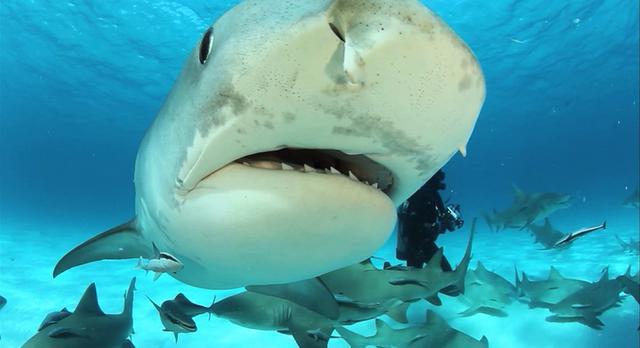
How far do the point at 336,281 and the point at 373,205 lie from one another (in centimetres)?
209

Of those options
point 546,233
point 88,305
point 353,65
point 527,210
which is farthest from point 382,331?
point 527,210

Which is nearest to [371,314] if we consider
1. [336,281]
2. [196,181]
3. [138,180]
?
[336,281]

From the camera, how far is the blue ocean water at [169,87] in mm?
5594

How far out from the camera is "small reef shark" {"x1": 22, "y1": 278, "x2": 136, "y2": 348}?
3180 mm

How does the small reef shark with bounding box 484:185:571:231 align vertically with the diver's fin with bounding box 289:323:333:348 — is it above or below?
below

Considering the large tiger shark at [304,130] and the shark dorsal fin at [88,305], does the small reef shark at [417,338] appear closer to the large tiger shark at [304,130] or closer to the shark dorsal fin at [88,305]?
the large tiger shark at [304,130]

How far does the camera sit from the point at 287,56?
124 cm

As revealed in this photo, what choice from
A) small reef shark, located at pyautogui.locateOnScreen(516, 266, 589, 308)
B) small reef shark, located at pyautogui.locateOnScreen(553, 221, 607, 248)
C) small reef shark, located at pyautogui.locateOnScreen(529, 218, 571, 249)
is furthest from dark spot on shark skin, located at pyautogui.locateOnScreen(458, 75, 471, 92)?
small reef shark, located at pyautogui.locateOnScreen(529, 218, 571, 249)

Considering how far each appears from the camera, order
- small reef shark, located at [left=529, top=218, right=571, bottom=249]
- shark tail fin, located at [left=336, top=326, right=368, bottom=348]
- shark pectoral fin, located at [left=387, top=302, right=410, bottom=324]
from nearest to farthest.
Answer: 1. shark tail fin, located at [left=336, top=326, right=368, bottom=348]
2. shark pectoral fin, located at [left=387, top=302, right=410, bottom=324]
3. small reef shark, located at [left=529, top=218, right=571, bottom=249]

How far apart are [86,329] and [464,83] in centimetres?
317

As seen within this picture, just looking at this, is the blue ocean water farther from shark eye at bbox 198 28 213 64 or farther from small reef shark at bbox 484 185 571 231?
shark eye at bbox 198 28 213 64

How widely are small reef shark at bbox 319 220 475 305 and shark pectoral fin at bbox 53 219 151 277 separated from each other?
135 centimetres

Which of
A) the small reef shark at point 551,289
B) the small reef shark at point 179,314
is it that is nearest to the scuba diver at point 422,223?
the small reef shark at point 551,289

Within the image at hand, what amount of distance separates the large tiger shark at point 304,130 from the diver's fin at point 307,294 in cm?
100
